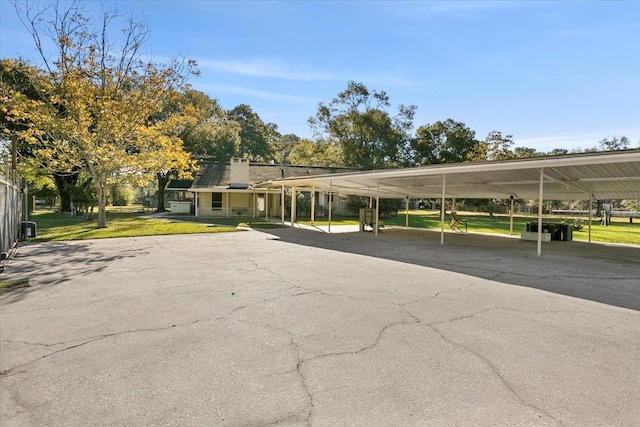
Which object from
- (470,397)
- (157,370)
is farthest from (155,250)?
(470,397)

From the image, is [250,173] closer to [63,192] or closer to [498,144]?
[63,192]

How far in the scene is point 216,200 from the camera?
29.8 metres

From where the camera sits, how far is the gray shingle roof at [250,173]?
29812 millimetres

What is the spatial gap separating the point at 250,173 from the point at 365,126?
53.4 feet

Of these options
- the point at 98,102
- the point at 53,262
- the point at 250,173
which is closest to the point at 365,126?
the point at 250,173

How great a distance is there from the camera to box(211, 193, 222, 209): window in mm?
29672

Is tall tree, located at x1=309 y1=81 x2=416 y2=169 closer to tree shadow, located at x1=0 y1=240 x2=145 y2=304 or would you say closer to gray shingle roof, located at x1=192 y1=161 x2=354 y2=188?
gray shingle roof, located at x1=192 y1=161 x2=354 y2=188

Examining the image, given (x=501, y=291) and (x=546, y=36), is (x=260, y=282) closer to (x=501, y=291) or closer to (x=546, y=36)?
(x=501, y=291)

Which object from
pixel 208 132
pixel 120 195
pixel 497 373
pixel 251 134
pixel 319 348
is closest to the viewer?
pixel 497 373

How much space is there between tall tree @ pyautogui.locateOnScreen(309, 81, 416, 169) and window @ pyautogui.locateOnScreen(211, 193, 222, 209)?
18.3 m

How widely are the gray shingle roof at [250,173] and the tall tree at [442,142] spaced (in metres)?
14.4

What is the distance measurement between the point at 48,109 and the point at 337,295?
58.0 feet

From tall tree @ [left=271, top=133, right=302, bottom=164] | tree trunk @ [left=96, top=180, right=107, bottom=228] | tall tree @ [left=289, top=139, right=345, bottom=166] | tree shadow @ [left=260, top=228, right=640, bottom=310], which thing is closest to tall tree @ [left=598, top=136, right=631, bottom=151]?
tall tree @ [left=289, top=139, right=345, bottom=166]

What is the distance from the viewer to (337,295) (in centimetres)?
570
